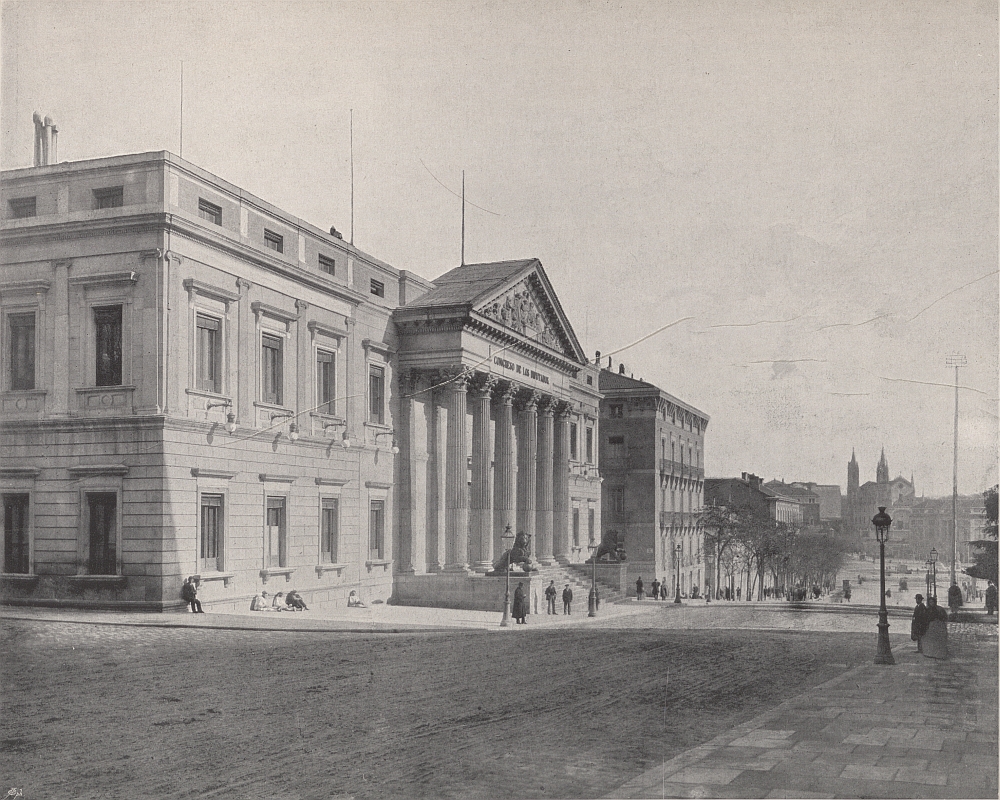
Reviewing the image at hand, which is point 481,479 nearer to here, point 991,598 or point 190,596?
point 190,596

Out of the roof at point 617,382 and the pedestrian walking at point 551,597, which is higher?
the roof at point 617,382

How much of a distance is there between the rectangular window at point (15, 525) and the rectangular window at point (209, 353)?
19.0 feet

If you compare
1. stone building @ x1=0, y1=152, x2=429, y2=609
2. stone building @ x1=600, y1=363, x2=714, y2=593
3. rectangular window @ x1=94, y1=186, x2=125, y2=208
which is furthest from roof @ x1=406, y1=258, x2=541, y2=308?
rectangular window @ x1=94, y1=186, x2=125, y2=208

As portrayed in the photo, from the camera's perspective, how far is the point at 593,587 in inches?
1074

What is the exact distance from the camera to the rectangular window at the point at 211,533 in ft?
67.3

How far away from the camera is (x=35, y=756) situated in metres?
11.0

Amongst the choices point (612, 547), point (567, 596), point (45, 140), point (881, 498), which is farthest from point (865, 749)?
point (567, 596)

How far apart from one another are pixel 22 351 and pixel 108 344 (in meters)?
2.57

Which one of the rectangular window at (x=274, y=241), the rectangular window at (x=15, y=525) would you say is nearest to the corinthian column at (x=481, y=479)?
the rectangular window at (x=274, y=241)

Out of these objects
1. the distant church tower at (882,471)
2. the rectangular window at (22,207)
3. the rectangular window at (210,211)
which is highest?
the rectangular window at (210,211)

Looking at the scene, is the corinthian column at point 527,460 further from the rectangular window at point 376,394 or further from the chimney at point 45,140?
the chimney at point 45,140

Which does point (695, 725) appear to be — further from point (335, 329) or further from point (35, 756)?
point (335, 329)

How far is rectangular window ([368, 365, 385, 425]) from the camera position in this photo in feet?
99.0

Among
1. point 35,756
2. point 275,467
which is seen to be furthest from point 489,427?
point 35,756
